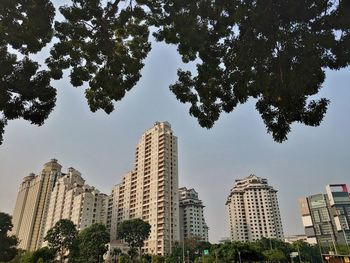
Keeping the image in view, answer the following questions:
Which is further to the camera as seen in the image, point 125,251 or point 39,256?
point 125,251

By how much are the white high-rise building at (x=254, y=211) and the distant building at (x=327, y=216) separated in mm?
38219

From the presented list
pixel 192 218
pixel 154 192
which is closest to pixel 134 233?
pixel 154 192

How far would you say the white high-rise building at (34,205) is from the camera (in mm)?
111188

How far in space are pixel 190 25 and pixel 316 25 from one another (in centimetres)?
261

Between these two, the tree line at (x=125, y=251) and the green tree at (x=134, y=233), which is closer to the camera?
the tree line at (x=125, y=251)

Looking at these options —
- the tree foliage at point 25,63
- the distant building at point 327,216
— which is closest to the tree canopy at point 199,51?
the tree foliage at point 25,63

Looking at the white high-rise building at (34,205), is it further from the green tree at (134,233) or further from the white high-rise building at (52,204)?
the green tree at (134,233)

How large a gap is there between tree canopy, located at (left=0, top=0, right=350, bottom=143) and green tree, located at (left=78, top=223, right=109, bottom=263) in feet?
184

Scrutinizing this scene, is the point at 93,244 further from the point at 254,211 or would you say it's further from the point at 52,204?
the point at 254,211

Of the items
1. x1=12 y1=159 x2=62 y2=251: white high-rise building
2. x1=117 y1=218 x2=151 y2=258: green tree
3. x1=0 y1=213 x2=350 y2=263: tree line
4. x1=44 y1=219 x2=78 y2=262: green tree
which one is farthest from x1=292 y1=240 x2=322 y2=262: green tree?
x1=12 y1=159 x2=62 y2=251: white high-rise building

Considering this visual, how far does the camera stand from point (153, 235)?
83.2 metres

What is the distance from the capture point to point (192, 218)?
11338 centimetres

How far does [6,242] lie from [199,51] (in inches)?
1945

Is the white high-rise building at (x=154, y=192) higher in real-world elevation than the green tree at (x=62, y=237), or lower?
higher
